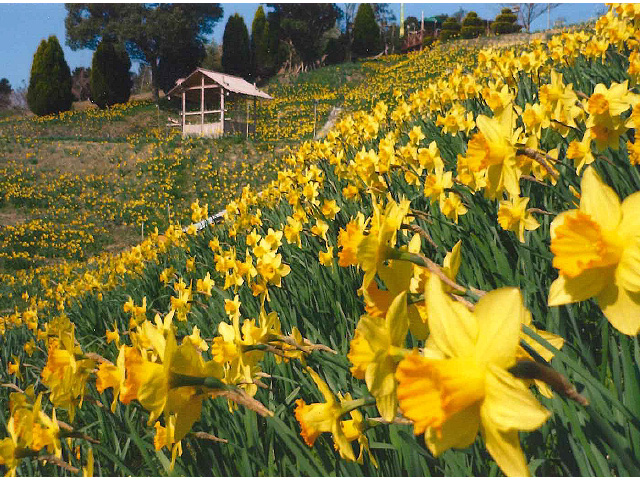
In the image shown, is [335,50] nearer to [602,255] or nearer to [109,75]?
[109,75]

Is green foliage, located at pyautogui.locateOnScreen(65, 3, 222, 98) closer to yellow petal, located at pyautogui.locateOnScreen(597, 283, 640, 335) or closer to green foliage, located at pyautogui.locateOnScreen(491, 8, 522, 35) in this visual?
green foliage, located at pyautogui.locateOnScreen(491, 8, 522, 35)

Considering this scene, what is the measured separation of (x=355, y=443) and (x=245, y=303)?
127 centimetres

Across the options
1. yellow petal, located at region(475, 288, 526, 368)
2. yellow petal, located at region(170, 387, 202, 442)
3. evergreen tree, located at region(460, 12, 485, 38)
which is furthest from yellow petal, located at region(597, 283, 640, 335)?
evergreen tree, located at region(460, 12, 485, 38)

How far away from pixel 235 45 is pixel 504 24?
67.5 feet

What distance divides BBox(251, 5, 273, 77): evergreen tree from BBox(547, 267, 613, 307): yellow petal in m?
38.5

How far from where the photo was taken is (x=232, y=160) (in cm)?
1623

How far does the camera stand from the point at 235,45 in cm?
3528

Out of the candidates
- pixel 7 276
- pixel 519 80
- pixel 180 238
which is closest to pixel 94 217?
pixel 7 276

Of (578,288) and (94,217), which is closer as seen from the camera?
(578,288)

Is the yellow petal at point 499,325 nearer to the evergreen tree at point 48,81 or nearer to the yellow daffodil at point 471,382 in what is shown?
the yellow daffodil at point 471,382

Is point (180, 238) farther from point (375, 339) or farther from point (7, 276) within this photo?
point (7, 276)

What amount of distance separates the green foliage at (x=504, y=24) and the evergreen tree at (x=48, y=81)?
30.7m

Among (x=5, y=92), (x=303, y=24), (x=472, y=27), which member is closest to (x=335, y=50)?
(x=303, y=24)

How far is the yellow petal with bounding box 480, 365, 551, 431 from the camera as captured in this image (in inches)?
19.9
